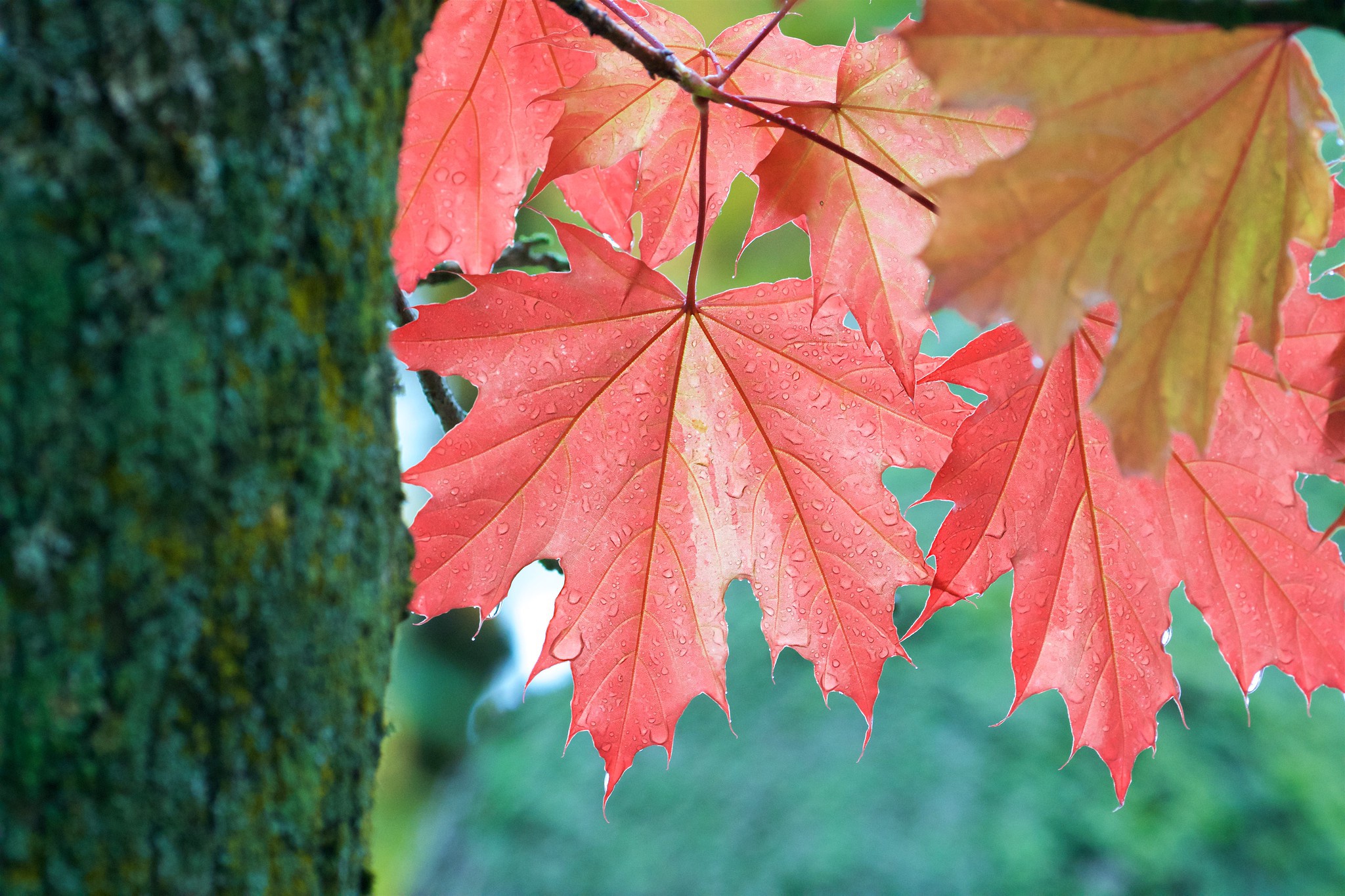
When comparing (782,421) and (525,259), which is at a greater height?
(525,259)

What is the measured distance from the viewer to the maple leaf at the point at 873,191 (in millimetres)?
645

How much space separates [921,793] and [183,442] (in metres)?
1.99

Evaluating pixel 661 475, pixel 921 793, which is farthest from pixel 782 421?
pixel 921 793

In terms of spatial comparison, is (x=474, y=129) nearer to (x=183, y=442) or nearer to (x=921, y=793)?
(x=183, y=442)

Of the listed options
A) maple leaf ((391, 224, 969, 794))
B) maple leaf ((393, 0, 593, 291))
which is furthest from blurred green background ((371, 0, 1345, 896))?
maple leaf ((391, 224, 969, 794))

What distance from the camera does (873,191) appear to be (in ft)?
2.15

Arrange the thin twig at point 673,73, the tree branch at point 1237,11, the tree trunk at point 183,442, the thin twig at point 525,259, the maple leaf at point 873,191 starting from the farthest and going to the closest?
the thin twig at point 525,259
the maple leaf at point 873,191
the thin twig at point 673,73
the tree branch at point 1237,11
the tree trunk at point 183,442

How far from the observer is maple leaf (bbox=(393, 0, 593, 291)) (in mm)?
757

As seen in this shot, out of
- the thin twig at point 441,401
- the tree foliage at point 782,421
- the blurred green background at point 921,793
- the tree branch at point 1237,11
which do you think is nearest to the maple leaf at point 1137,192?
the tree branch at point 1237,11

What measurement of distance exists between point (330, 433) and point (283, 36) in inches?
5.9

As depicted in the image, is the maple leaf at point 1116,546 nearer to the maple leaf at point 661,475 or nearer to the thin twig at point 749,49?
the maple leaf at point 661,475

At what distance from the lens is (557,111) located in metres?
0.78

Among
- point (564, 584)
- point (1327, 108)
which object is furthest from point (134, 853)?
point (1327, 108)

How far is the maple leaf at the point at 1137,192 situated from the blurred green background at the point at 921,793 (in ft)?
3.46
